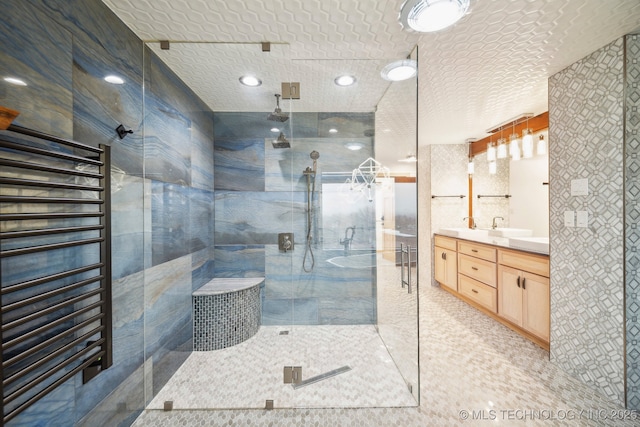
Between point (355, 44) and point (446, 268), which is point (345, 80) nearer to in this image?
point (355, 44)

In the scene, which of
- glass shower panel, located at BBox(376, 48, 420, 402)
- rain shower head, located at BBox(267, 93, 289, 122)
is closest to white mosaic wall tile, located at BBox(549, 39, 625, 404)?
glass shower panel, located at BBox(376, 48, 420, 402)

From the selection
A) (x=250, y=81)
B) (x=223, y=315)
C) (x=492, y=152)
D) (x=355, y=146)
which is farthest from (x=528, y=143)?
(x=223, y=315)

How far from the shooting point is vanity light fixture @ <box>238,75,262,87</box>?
6.40 ft

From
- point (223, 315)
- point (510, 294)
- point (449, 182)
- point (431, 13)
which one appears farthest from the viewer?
point (449, 182)

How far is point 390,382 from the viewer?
179 centimetres

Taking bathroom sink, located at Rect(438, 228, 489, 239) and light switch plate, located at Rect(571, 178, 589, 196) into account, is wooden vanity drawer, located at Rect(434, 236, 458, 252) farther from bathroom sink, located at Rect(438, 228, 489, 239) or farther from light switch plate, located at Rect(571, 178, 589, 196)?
light switch plate, located at Rect(571, 178, 589, 196)

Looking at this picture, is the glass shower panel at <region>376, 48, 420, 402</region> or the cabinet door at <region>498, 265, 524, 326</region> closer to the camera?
the glass shower panel at <region>376, 48, 420, 402</region>

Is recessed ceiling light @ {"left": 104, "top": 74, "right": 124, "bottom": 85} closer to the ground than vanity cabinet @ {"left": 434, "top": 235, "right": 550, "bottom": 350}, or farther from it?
farther from it

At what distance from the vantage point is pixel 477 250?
303cm

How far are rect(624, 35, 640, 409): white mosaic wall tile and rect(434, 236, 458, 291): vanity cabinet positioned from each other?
186cm

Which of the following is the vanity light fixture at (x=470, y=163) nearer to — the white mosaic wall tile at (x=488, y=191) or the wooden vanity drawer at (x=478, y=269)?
the white mosaic wall tile at (x=488, y=191)

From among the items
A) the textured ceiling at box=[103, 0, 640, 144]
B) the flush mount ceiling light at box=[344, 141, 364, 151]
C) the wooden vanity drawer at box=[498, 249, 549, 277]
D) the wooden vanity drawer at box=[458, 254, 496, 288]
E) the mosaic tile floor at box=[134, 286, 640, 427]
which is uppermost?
the textured ceiling at box=[103, 0, 640, 144]

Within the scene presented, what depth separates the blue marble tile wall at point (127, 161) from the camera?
0.98 metres

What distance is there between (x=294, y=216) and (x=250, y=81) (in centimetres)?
120
